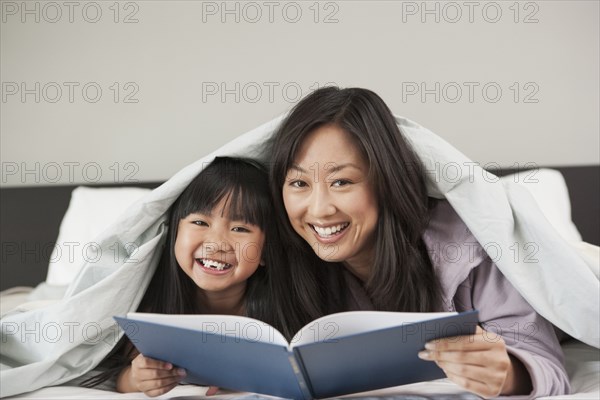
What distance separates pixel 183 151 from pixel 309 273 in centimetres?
117

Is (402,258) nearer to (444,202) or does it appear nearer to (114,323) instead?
(444,202)

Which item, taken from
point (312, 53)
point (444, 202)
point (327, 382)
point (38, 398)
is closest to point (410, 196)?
point (444, 202)

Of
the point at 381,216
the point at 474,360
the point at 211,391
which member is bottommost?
the point at 211,391

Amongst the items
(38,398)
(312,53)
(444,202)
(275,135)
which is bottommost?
(38,398)

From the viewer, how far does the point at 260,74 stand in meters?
2.58

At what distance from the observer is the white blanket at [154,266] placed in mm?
1368

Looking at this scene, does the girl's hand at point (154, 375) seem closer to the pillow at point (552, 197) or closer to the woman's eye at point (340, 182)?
the woman's eye at point (340, 182)

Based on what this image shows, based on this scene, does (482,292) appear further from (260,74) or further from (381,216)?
(260,74)

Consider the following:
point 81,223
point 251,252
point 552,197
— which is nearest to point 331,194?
point 251,252

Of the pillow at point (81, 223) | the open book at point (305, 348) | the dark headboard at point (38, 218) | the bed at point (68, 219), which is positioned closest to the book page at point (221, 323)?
the open book at point (305, 348)

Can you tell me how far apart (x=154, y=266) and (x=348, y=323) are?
0.54 m

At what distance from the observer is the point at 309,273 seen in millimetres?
1583

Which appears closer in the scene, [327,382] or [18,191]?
[327,382]

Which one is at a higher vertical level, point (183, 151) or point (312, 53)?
point (312, 53)
